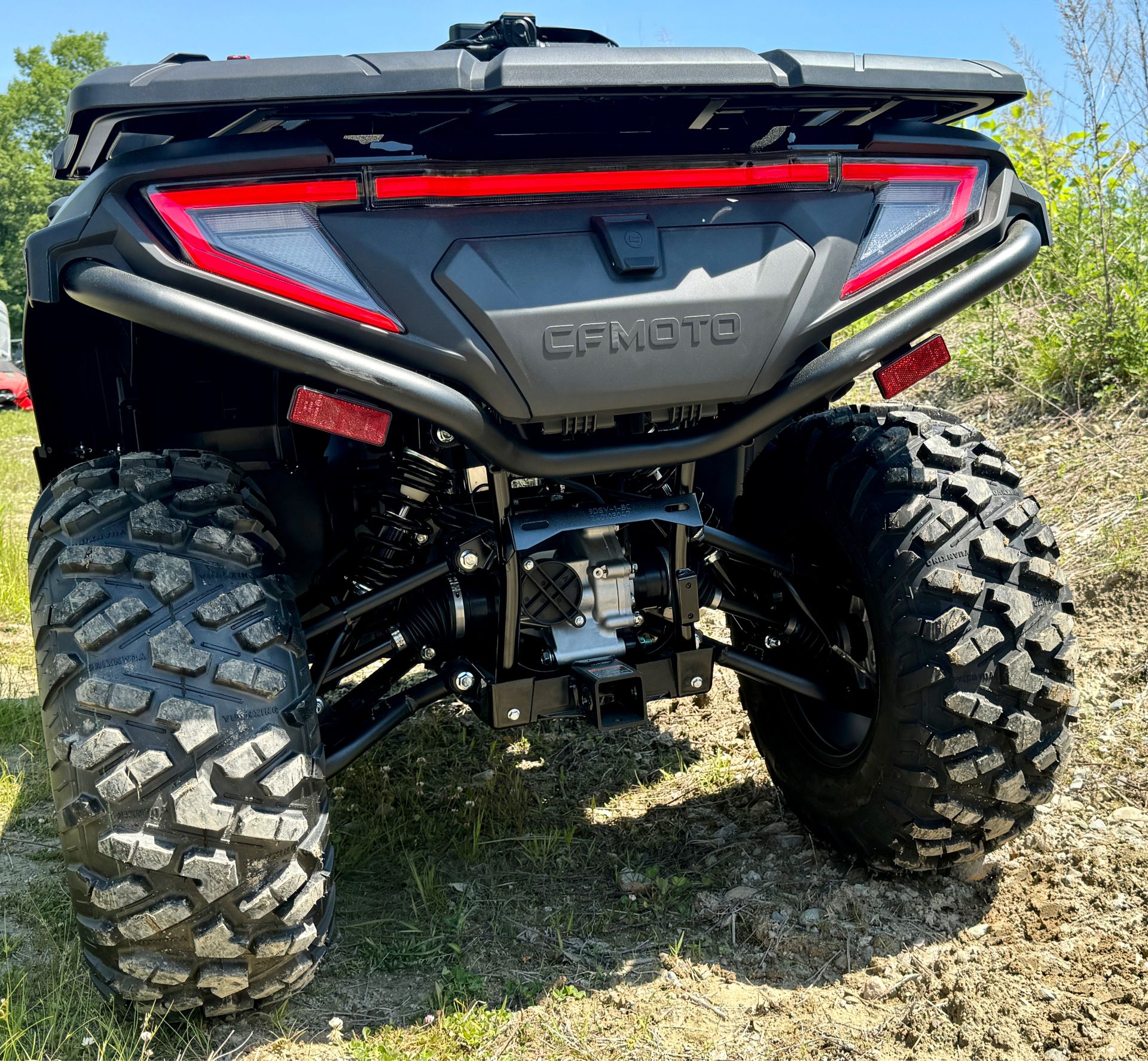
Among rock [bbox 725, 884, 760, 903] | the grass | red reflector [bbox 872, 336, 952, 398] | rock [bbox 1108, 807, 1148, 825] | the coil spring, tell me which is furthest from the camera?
the grass

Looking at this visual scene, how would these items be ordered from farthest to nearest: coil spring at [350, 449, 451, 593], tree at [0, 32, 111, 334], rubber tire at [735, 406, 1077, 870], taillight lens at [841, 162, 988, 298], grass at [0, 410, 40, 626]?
tree at [0, 32, 111, 334], grass at [0, 410, 40, 626], coil spring at [350, 449, 451, 593], rubber tire at [735, 406, 1077, 870], taillight lens at [841, 162, 988, 298]

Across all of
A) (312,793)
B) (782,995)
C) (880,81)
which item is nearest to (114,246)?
(312,793)

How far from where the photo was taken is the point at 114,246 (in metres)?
1.88

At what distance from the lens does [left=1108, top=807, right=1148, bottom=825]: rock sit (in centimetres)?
294

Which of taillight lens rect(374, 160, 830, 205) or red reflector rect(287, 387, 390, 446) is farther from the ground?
taillight lens rect(374, 160, 830, 205)

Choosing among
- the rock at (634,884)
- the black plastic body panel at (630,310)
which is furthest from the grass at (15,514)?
the black plastic body panel at (630,310)

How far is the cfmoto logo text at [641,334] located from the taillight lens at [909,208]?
30cm

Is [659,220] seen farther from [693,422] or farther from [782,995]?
[782,995]

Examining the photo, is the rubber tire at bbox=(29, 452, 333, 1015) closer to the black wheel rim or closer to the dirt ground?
the dirt ground

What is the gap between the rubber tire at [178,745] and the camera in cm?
199

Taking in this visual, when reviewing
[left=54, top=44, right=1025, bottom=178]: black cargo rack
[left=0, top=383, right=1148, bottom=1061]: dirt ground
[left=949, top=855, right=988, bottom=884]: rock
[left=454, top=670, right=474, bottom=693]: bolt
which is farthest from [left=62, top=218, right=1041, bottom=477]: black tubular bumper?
[left=949, top=855, right=988, bottom=884]: rock

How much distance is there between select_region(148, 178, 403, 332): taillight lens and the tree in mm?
40505

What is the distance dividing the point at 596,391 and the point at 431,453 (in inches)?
24.2

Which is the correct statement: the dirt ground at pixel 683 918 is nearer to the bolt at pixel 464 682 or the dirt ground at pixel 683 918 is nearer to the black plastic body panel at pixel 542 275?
the bolt at pixel 464 682
